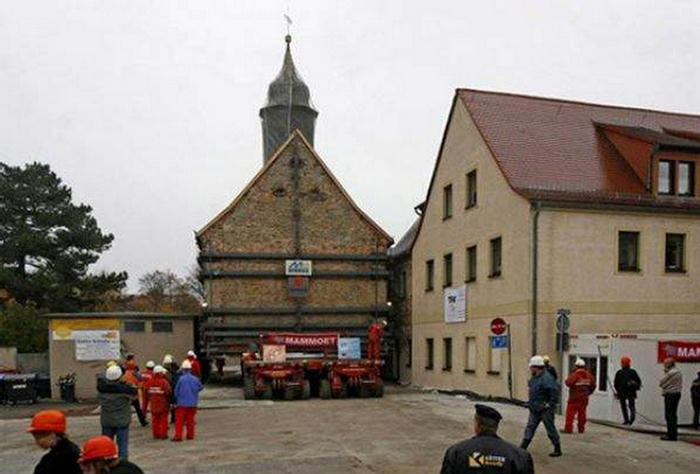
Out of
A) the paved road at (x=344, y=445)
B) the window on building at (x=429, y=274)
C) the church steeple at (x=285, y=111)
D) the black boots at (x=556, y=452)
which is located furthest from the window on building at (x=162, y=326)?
the black boots at (x=556, y=452)

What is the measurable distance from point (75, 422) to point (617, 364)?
13.5 meters

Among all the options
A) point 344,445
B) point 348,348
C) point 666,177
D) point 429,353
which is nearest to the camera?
point 344,445

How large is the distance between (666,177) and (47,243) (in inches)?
1439

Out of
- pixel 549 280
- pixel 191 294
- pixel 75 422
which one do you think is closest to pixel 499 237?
pixel 549 280

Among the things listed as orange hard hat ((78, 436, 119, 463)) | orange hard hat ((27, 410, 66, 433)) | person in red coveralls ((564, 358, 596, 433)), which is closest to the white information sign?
person in red coveralls ((564, 358, 596, 433))

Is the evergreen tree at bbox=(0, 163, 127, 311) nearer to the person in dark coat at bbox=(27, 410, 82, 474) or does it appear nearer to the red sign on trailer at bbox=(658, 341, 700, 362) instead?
the red sign on trailer at bbox=(658, 341, 700, 362)

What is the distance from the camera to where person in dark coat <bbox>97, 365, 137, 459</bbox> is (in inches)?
444

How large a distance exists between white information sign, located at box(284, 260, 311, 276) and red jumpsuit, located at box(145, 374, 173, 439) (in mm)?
17369

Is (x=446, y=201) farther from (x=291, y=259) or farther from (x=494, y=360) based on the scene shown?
(x=291, y=259)

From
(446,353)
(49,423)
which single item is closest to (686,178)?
(446,353)

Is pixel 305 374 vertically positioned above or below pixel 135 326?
below

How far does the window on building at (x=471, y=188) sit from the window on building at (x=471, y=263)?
157 centimetres

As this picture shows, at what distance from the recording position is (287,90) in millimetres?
43625

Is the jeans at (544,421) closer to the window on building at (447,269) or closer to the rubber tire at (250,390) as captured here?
the rubber tire at (250,390)
